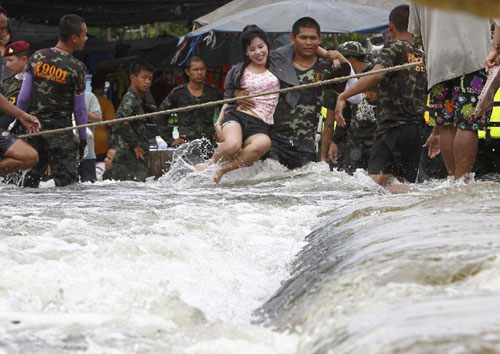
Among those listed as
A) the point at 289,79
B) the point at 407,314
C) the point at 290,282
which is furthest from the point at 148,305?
the point at 289,79

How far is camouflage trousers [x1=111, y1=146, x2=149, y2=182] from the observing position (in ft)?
35.5

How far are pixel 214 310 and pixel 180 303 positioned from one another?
0.13m

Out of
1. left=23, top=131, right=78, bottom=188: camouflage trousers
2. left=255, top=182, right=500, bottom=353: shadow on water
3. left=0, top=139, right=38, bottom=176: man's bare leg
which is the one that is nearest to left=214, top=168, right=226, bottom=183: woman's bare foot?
left=23, top=131, right=78, bottom=188: camouflage trousers

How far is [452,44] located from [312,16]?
5.66m

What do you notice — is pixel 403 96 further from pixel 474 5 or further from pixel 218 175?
pixel 474 5

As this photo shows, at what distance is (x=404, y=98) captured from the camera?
319 inches

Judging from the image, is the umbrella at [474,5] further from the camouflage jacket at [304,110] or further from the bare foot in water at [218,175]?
the camouflage jacket at [304,110]

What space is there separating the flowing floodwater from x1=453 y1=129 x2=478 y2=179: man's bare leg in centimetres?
106

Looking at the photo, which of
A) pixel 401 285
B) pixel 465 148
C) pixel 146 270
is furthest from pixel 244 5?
pixel 401 285

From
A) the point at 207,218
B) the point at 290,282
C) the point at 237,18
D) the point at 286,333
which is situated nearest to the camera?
the point at 286,333

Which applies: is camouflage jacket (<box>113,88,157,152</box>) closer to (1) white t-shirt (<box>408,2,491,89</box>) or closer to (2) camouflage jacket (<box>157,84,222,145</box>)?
(2) camouflage jacket (<box>157,84,222,145</box>)

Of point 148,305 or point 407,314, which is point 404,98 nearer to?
point 148,305

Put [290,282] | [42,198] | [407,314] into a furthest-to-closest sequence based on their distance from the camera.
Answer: [42,198], [290,282], [407,314]

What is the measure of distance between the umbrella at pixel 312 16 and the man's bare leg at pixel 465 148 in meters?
5.37
